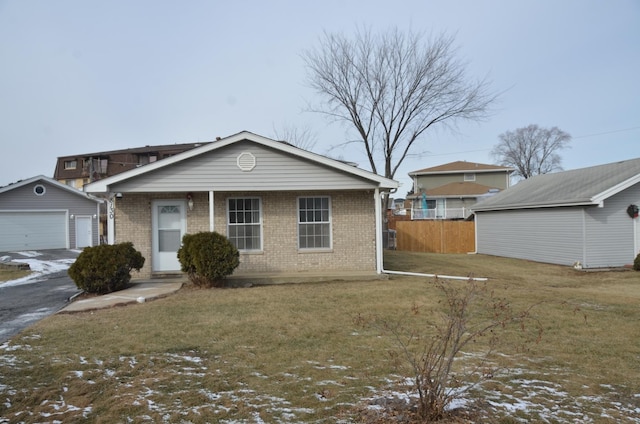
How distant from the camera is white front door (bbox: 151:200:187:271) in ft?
40.7

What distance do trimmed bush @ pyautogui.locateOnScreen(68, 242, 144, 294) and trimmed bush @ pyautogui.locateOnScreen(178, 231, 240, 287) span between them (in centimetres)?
133

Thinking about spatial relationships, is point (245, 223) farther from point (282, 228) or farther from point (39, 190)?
point (39, 190)

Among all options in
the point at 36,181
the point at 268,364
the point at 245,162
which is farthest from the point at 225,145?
the point at 36,181

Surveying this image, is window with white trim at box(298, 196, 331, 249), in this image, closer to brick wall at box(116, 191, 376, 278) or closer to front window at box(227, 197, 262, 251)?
brick wall at box(116, 191, 376, 278)

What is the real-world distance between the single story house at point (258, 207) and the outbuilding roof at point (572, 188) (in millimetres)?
8460

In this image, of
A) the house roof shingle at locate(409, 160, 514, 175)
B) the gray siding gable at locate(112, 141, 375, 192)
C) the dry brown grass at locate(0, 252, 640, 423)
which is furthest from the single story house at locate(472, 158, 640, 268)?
the house roof shingle at locate(409, 160, 514, 175)

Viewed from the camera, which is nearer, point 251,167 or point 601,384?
point 601,384

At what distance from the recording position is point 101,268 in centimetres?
997

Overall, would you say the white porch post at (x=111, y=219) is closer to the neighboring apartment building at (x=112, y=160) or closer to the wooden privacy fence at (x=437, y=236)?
the wooden privacy fence at (x=437, y=236)

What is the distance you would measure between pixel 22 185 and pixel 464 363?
2656 cm

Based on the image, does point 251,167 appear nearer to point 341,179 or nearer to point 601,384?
point 341,179

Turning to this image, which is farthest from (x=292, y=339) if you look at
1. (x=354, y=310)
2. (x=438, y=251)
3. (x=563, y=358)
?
(x=438, y=251)

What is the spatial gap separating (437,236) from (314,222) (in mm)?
15116

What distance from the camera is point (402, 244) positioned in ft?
88.8
